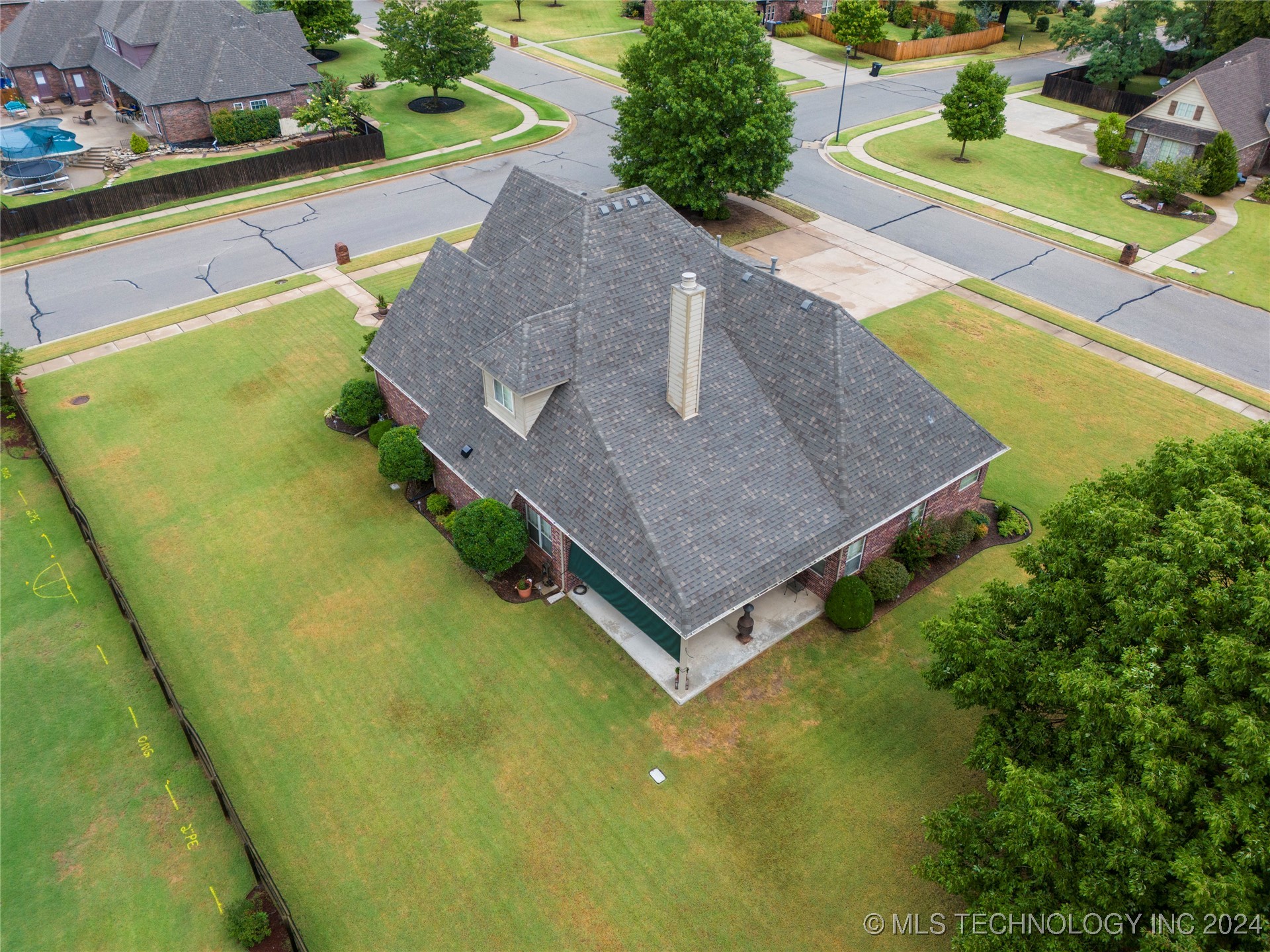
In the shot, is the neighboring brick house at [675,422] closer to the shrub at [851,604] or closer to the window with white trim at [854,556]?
the window with white trim at [854,556]

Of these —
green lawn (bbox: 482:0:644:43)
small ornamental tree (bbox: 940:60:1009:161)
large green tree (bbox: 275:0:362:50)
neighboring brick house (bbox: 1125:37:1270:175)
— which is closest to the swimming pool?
large green tree (bbox: 275:0:362:50)

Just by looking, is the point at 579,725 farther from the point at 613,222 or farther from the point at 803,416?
the point at 613,222

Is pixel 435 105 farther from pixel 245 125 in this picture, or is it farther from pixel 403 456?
pixel 403 456

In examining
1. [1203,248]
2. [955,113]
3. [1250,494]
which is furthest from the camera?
[955,113]

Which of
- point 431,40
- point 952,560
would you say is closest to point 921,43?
point 431,40

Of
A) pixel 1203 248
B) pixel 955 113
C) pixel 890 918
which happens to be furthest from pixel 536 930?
pixel 955 113

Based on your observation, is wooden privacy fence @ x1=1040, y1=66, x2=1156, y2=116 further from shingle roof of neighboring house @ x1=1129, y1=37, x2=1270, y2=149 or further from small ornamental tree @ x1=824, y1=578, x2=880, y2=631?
small ornamental tree @ x1=824, y1=578, x2=880, y2=631
